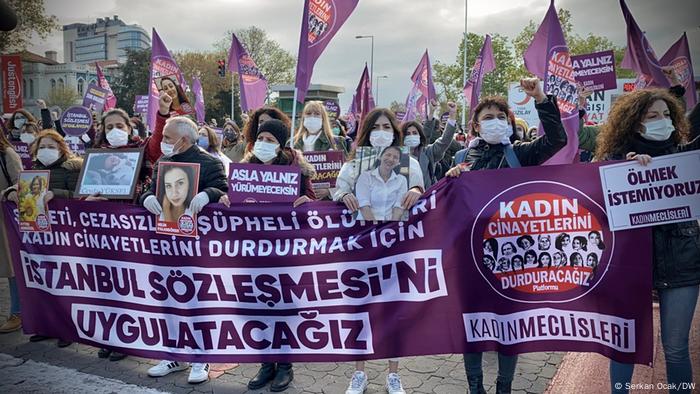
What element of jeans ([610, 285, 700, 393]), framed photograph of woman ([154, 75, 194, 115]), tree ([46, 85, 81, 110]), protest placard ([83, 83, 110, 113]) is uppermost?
tree ([46, 85, 81, 110])

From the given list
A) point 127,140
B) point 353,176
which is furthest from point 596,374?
point 127,140

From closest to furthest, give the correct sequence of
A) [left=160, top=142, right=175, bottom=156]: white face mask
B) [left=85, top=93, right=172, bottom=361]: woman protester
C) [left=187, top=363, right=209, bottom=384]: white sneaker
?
1. [left=187, top=363, right=209, bottom=384]: white sneaker
2. [left=160, top=142, right=175, bottom=156]: white face mask
3. [left=85, top=93, right=172, bottom=361]: woman protester

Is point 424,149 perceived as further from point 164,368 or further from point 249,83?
point 249,83

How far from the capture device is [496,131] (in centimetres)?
342

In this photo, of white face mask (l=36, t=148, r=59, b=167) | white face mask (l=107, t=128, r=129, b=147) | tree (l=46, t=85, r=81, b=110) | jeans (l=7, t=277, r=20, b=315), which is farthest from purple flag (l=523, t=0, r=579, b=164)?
tree (l=46, t=85, r=81, b=110)

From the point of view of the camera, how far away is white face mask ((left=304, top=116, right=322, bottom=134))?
5996 millimetres

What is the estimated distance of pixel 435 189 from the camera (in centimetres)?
340

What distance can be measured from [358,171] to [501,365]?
1.60 m

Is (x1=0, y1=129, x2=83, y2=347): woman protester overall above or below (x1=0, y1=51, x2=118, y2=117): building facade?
below

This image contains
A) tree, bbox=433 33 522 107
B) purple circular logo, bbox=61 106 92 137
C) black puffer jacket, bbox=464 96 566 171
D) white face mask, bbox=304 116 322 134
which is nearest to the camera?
black puffer jacket, bbox=464 96 566 171

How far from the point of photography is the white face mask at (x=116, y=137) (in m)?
4.65

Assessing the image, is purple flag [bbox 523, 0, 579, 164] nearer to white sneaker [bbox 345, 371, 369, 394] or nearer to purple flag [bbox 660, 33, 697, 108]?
white sneaker [bbox 345, 371, 369, 394]

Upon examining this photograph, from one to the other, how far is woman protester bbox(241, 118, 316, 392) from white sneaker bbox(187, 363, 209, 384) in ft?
1.22

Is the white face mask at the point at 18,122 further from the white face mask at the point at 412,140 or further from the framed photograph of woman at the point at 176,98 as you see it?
→ the white face mask at the point at 412,140
